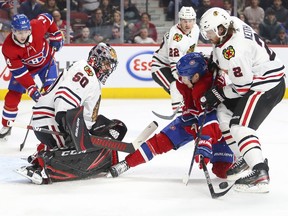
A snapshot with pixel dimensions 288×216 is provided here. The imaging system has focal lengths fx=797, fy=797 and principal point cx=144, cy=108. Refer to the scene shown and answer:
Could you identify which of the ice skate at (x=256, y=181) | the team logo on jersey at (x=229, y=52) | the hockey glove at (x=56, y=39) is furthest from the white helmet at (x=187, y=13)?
the ice skate at (x=256, y=181)

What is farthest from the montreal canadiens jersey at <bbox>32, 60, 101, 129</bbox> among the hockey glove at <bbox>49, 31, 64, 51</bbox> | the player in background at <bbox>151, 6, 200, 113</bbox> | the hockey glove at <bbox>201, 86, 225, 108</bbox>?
the hockey glove at <bbox>49, 31, 64, 51</bbox>

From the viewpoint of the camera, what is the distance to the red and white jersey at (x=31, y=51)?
5965 mm

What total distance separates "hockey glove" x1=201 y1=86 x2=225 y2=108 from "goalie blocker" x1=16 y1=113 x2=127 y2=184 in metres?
0.63

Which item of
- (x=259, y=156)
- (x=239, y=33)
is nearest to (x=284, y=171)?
(x=259, y=156)

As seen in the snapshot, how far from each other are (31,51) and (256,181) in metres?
2.52

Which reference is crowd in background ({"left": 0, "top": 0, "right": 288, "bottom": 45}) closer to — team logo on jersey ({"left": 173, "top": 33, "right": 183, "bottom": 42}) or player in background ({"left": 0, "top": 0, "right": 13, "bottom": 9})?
player in background ({"left": 0, "top": 0, "right": 13, "bottom": 9})

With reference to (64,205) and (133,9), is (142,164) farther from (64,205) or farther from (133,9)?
(133,9)

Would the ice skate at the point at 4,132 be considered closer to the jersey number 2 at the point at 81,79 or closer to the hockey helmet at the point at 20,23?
the hockey helmet at the point at 20,23

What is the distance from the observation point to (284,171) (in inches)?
192

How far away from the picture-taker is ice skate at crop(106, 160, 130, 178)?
14.9 ft

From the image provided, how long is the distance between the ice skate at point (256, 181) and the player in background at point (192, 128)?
9.3 inches

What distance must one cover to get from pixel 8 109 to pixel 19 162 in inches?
46.8

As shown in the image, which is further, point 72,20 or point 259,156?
point 72,20

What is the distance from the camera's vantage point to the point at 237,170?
175 inches
